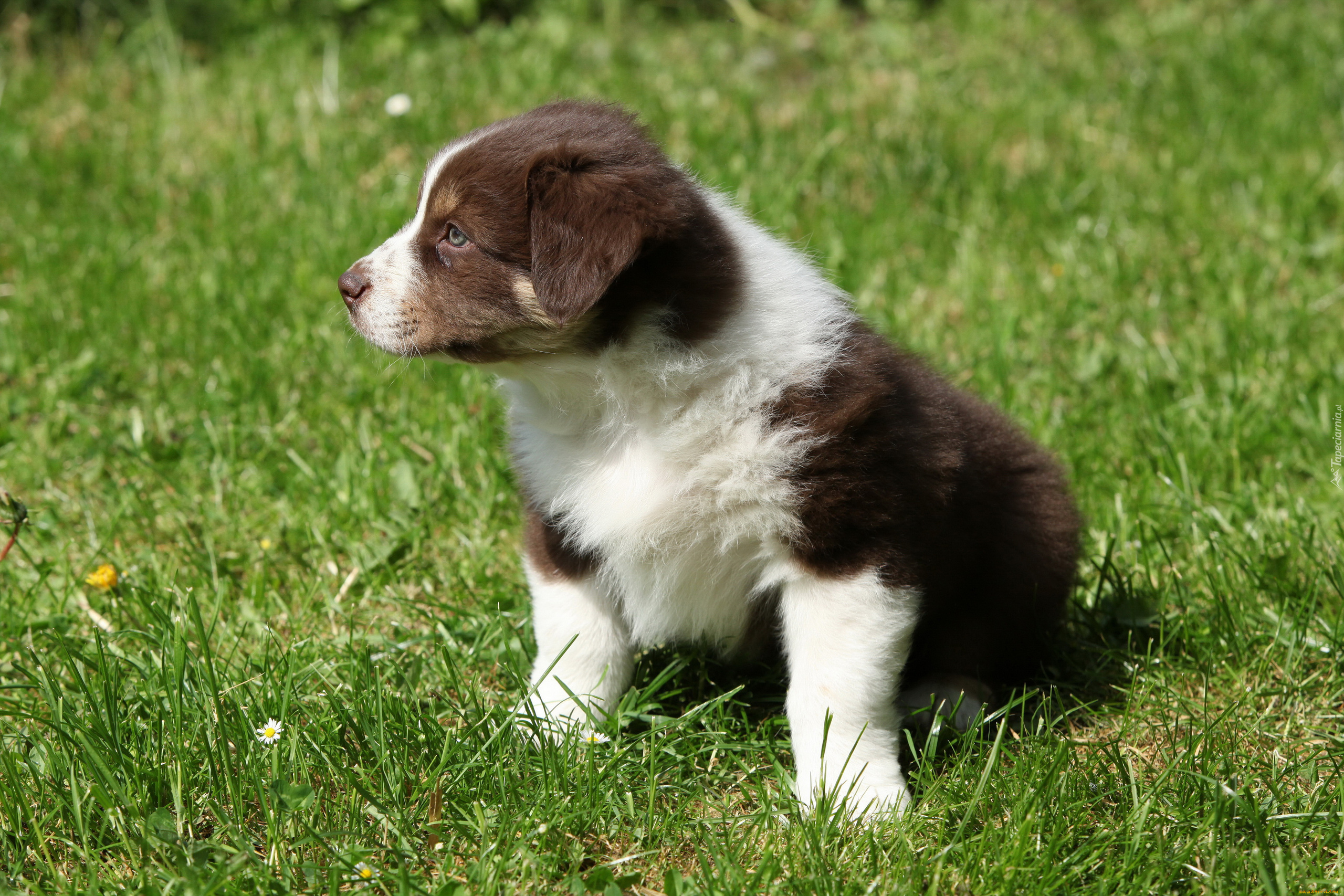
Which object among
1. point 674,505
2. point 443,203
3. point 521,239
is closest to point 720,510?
point 674,505

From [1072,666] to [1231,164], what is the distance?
3.85 meters

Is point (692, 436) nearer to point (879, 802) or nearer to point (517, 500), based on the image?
point (879, 802)

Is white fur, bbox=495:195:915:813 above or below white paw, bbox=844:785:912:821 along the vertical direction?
above

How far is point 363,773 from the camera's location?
2.51 m

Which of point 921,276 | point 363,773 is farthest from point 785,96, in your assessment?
point 363,773

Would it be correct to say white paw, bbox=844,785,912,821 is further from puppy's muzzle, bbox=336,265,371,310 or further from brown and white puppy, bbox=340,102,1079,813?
puppy's muzzle, bbox=336,265,371,310

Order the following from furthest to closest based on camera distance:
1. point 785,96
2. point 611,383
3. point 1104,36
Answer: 1. point 1104,36
2. point 785,96
3. point 611,383

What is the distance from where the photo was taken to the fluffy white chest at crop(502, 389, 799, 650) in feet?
8.32

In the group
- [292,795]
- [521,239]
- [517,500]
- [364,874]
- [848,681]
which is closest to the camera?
[364,874]

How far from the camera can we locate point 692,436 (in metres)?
2.58

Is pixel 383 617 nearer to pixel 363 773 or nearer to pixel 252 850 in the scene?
pixel 363 773

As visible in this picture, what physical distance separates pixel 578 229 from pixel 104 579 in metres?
1.82

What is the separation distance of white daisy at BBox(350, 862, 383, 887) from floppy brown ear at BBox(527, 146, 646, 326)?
113 centimetres

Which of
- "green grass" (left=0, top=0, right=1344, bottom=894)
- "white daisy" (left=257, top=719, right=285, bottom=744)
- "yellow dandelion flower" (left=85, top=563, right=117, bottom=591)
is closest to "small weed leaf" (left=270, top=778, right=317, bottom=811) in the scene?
"green grass" (left=0, top=0, right=1344, bottom=894)
